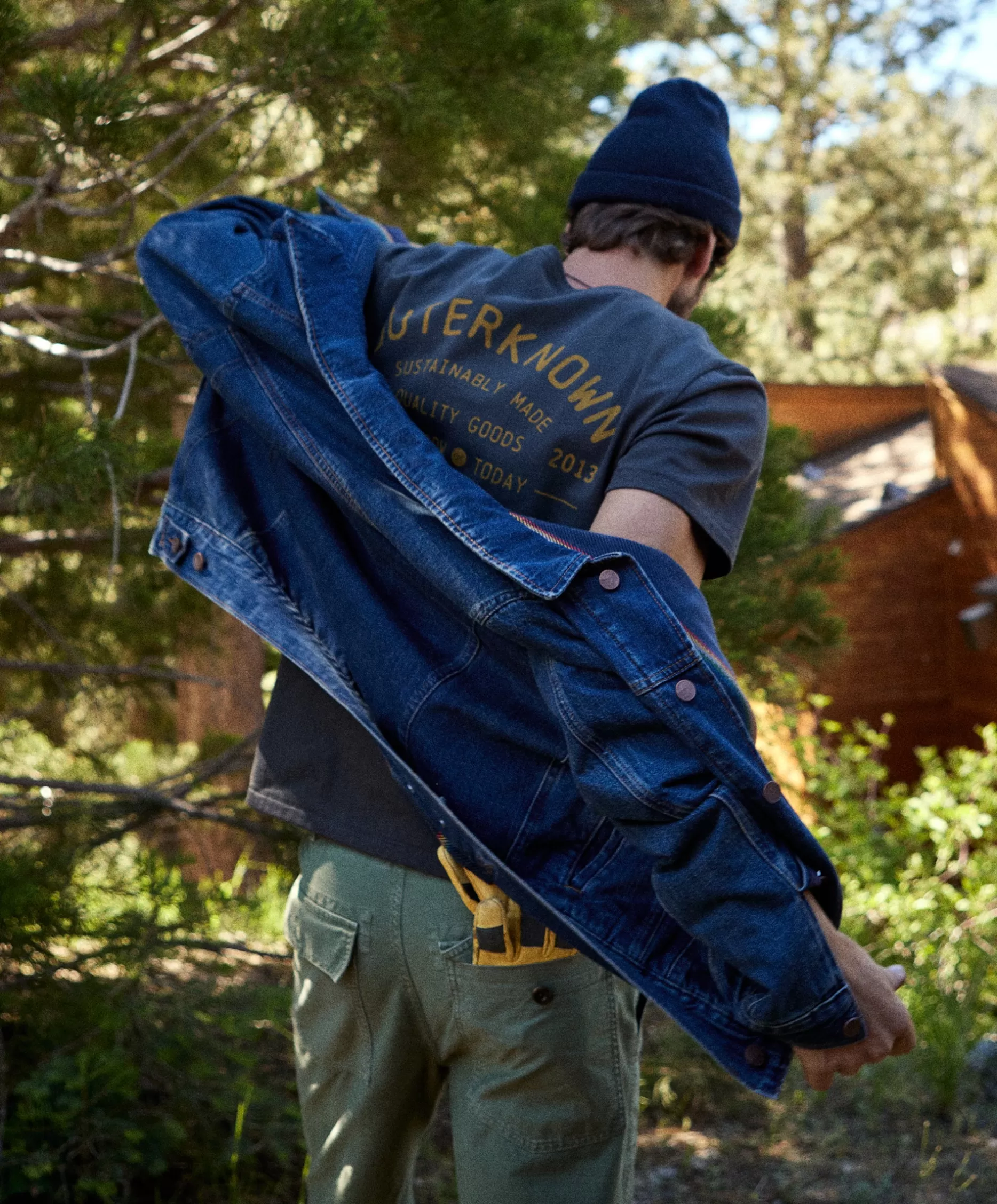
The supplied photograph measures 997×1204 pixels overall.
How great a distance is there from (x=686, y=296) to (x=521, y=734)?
807mm

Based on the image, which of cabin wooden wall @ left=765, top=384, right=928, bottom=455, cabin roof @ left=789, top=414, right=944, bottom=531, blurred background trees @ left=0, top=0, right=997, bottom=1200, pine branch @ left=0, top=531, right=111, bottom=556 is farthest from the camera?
cabin wooden wall @ left=765, top=384, right=928, bottom=455

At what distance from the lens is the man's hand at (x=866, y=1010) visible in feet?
4.35

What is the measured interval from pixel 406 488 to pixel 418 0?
193 cm

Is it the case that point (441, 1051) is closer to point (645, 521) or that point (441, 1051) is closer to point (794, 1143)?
point (645, 521)

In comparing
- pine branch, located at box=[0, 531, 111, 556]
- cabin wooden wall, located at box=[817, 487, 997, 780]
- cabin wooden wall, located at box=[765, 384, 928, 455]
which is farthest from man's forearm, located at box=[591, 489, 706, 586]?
cabin wooden wall, located at box=[765, 384, 928, 455]

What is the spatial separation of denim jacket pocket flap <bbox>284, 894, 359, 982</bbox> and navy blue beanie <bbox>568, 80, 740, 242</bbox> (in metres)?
1.18

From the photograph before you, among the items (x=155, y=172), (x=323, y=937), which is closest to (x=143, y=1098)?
(x=323, y=937)

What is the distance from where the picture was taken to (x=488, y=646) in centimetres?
155

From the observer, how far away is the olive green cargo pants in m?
1.54

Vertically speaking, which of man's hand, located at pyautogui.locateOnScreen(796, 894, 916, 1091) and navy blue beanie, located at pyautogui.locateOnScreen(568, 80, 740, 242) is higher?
navy blue beanie, located at pyautogui.locateOnScreen(568, 80, 740, 242)

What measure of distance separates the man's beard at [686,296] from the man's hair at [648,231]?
2.0 inches

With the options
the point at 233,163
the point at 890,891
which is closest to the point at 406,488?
the point at 233,163

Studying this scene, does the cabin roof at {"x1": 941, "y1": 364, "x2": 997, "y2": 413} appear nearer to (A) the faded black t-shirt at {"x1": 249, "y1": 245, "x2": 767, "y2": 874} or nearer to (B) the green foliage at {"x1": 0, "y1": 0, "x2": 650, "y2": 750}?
(B) the green foliage at {"x1": 0, "y1": 0, "x2": 650, "y2": 750}

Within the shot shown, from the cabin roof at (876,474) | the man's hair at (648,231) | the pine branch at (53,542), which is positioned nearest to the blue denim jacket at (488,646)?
the man's hair at (648,231)
